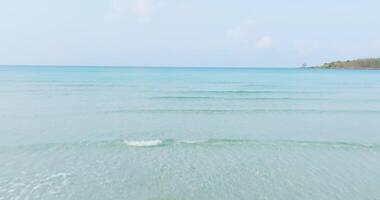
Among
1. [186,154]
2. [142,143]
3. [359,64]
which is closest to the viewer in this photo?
[186,154]

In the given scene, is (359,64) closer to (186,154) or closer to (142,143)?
(142,143)

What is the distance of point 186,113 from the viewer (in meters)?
Result: 18.8

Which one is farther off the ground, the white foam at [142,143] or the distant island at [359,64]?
the distant island at [359,64]

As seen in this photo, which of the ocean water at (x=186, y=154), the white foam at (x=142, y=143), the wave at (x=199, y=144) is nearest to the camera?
the ocean water at (x=186, y=154)

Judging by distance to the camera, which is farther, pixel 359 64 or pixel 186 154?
pixel 359 64

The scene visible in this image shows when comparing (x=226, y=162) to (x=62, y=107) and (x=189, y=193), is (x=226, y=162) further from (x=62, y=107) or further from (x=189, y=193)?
(x=62, y=107)

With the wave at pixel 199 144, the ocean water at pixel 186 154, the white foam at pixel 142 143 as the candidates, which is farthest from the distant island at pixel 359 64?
the white foam at pixel 142 143

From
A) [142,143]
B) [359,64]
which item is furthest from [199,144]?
[359,64]

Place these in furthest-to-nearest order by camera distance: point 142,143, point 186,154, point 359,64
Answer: point 359,64 < point 142,143 < point 186,154

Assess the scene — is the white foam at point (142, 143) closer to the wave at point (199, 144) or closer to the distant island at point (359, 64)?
the wave at point (199, 144)

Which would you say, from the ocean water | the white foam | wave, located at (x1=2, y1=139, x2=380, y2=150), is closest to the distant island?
the ocean water

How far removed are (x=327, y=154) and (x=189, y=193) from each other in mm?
5699

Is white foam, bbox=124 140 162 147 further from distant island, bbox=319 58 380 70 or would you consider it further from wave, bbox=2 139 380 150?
distant island, bbox=319 58 380 70

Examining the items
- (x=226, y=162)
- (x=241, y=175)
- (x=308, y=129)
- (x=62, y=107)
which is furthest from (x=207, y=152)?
(x=62, y=107)
